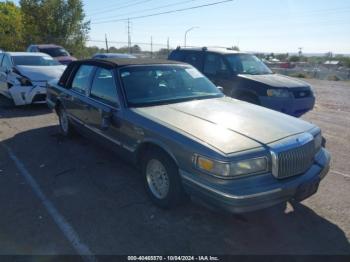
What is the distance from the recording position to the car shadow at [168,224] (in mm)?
2858

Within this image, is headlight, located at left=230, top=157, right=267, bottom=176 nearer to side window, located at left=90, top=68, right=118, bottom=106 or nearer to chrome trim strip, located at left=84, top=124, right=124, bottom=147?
chrome trim strip, located at left=84, top=124, right=124, bottom=147

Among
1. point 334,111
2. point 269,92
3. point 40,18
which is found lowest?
point 334,111

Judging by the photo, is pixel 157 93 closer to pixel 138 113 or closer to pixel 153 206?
pixel 138 113

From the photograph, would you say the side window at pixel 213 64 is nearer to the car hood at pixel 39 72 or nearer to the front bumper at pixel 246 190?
the car hood at pixel 39 72

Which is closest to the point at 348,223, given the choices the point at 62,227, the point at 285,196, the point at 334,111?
the point at 285,196

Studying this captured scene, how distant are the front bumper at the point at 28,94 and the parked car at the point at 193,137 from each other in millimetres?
3777

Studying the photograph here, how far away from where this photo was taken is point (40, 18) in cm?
2780

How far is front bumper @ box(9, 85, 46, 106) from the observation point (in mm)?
8148

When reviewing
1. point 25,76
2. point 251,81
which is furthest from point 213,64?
point 25,76

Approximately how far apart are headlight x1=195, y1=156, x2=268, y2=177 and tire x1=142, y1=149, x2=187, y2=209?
44 cm

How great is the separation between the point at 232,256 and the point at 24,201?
2.52 metres

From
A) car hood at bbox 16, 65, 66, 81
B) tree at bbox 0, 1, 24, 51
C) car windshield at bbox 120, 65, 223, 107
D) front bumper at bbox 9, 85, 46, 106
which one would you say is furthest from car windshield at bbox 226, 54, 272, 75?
tree at bbox 0, 1, 24, 51

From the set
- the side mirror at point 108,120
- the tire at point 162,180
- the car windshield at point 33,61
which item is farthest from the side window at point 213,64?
the car windshield at point 33,61

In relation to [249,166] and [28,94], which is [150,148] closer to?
[249,166]
